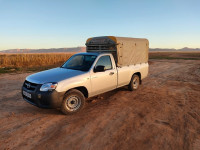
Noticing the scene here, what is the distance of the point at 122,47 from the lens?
5.94 metres

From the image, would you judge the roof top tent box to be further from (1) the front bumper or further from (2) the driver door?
(1) the front bumper

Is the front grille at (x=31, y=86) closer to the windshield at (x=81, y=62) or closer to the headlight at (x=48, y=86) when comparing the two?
the headlight at (x=48, y=86)

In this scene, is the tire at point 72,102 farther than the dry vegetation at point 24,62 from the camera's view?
No

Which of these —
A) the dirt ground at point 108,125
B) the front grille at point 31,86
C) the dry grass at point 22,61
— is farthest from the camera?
the dry grass at point 22,61

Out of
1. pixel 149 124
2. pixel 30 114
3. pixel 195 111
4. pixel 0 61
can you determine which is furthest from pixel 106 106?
pixel 0 61

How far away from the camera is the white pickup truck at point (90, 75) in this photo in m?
3.97

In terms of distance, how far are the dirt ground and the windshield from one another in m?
1.38

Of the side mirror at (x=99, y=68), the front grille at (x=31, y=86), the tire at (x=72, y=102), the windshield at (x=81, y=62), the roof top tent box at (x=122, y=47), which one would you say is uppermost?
the roof top tent box at (x=122, y=47)

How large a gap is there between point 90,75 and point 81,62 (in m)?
0.97

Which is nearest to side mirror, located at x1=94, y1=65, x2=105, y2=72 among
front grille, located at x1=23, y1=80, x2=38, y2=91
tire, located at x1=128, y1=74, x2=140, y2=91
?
front grille, located at x1=23, y1=80, x2=38, y2=91

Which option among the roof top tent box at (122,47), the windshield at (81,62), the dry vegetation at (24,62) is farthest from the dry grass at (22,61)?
the windshield at (81,62)

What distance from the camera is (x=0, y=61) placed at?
1778 centimetres

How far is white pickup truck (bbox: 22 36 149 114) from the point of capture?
13.0ft

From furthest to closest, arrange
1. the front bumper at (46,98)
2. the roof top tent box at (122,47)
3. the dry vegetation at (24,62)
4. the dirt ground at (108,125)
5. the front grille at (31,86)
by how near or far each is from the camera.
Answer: the dry vegetation at (24,62) < the roof top tent box at (122,47) < the front grille at (31,86) < the front bumper at (46,98) < the dirt ground at (108,125)
